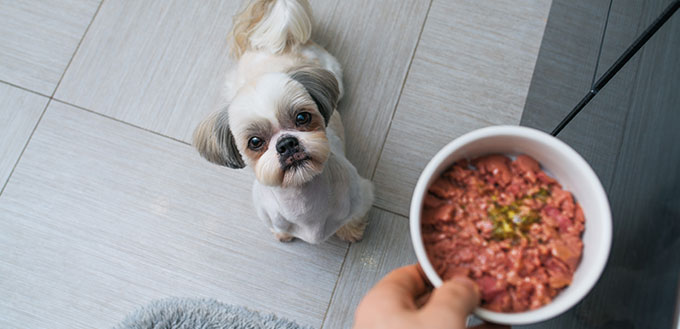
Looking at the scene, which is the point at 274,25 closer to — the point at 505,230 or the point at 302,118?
the point at 302,118

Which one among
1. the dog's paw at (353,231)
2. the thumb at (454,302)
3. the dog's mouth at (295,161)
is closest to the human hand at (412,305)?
the thumb at (454,302)

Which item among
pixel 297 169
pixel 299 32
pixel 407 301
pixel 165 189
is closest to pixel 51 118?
pixel 165 189

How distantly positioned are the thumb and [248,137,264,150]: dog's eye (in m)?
0.49

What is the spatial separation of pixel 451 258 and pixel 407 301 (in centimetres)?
10

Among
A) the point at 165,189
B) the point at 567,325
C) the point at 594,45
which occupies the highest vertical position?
the point at 594,45

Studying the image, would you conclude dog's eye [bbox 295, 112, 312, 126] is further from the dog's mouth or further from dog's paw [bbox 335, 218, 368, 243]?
dog's paw [bbox 335, 218, 368, 243]

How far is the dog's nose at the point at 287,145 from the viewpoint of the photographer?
2.81 ft

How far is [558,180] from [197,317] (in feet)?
3.42

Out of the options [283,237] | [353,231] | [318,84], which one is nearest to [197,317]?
[283,237]

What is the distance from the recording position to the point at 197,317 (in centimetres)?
126

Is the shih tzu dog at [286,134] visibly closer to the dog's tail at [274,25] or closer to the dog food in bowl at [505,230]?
the dog's tail at [274,25]

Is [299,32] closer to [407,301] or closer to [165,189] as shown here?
[165,189]

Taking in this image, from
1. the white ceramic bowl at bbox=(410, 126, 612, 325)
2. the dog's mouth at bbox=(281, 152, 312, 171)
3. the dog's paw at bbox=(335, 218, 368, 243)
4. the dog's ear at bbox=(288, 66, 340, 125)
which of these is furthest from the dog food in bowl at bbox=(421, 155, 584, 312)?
the dog's paw at bbox=(335, 218, 368, 243)

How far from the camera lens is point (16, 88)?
59.5 inches
